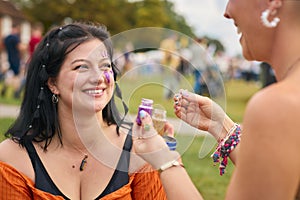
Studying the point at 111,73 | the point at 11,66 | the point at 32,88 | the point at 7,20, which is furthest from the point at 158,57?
the point at 7,20

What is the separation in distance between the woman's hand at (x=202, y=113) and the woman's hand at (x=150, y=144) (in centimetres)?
38

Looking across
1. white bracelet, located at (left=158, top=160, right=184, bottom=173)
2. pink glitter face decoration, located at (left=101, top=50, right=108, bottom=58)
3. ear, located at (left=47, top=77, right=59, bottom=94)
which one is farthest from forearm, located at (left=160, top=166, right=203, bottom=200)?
ear, located at (left=47, top=77, right=59, bottom=94)

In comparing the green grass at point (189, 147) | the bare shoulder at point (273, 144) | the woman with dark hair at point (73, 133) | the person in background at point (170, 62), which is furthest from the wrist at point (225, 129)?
the bare shoulder at point (273, 144)

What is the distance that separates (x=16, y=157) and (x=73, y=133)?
31 cm

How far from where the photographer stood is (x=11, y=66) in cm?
1208

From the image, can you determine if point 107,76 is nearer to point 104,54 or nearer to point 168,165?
point 104,54

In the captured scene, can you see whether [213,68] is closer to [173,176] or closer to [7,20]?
[173,176]

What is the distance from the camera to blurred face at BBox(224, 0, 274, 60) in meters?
1.30

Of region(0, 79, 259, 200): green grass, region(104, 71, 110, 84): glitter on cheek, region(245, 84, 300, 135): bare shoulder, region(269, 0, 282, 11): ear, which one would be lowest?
region(0, 79, 259, 200): green grass

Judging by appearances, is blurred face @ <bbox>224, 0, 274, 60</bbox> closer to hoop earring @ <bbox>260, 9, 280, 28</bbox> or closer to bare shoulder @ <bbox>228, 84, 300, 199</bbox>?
hoop earring @ <bbox>260, 9, 280, 28</bbox>

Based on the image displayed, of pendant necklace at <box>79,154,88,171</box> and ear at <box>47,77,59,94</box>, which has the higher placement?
ear at <box>47,77,59,94</box>

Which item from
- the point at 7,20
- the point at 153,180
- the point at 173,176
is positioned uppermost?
the point at 173,176

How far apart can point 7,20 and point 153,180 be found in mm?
50170

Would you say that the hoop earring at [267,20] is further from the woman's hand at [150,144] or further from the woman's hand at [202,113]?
the woman's hand at [202,113]
